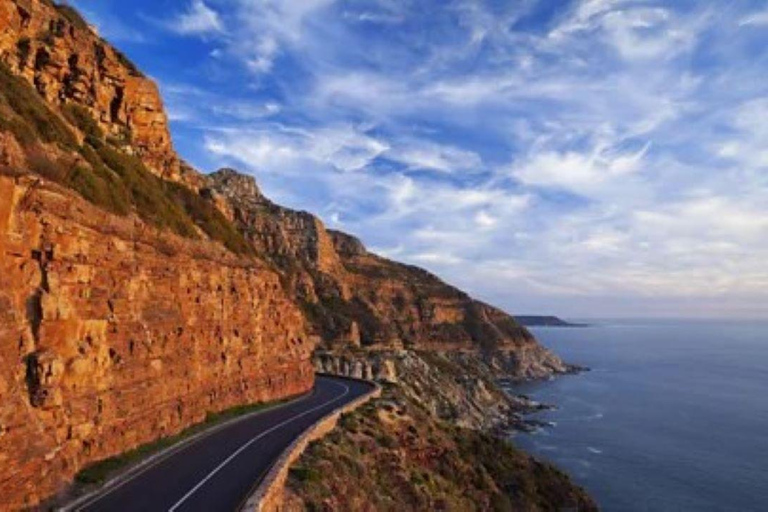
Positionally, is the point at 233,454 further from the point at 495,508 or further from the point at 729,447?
the point at 729,447

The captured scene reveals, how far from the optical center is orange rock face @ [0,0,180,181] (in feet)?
122

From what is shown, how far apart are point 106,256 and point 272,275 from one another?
91.7ft

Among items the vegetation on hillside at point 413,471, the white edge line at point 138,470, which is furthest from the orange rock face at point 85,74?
the vegetation on hillside at point 413,471

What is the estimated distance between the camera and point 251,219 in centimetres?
12731

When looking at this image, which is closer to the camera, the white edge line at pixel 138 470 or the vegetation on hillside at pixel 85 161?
the white edge line at pixel 138 470

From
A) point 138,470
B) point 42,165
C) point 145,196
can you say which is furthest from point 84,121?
point 138,470

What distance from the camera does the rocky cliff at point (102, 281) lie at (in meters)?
21.6

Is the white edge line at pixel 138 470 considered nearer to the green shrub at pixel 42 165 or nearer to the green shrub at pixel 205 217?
the green shrub at pixel 42 165

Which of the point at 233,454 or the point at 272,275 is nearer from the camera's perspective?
the point at 233,454

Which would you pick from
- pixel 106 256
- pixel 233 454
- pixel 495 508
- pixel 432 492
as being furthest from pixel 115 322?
pixel 495 508

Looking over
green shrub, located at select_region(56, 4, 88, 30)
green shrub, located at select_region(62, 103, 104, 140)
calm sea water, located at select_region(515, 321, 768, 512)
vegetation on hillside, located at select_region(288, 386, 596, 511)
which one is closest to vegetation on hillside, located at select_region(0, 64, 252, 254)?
green shrub, located at select_region(62, 103, 104, 140)

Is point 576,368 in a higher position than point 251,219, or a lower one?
lower

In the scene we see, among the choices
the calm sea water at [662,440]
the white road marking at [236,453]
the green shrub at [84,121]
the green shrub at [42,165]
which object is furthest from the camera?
the calm sea water at [662,440]

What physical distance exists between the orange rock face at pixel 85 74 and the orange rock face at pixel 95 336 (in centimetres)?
1054
